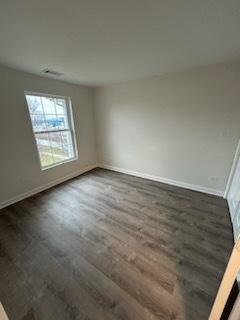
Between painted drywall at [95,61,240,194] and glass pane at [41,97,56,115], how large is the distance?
1176mm

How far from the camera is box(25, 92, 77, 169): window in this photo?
2.93 meters

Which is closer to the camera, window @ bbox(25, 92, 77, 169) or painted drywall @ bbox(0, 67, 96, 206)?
painted drywall @ bbox(0, 67, 96, 206)

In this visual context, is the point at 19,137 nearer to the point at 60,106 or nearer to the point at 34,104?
the point at 34,104

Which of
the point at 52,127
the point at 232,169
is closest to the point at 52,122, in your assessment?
the point at 52,127

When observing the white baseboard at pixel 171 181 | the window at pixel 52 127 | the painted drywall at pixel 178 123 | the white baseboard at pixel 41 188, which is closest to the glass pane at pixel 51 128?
the window at pixel 52 127

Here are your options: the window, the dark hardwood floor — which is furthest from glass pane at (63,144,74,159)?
the dark hardwood floor

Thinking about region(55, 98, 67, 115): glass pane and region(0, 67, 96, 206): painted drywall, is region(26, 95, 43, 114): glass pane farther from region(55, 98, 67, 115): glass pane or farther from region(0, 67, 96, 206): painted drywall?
region(55, 98, 67, 115): glass pane

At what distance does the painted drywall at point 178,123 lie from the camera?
2.45 m

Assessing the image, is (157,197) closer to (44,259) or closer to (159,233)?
(159,233)

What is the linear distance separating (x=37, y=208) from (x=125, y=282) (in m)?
1.89

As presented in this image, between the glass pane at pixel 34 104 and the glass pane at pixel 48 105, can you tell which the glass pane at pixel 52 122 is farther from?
the glass pane at pixel 34 104

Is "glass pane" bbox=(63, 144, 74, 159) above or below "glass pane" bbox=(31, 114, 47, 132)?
below

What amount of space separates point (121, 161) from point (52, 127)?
1.86m

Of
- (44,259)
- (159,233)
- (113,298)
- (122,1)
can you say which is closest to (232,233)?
(159,233)
